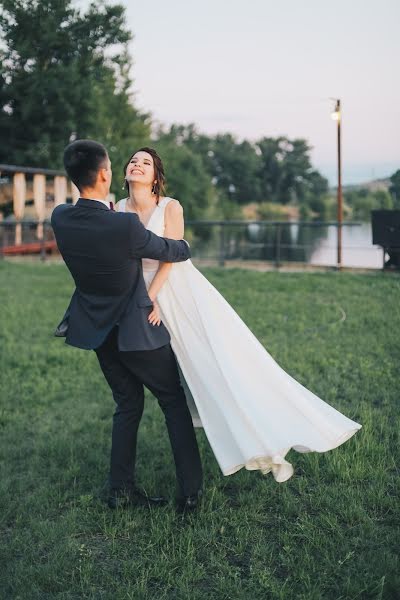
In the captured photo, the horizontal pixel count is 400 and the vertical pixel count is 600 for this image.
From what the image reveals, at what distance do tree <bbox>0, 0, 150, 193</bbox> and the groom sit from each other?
75.0ft

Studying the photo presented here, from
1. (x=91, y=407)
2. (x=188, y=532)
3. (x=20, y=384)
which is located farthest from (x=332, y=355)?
(x=188, y=532)

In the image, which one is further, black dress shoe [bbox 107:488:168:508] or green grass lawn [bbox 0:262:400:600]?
black dress shoe [bbox 107:488:168:508]

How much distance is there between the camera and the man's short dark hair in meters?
2.88

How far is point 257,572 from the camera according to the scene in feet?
8.98

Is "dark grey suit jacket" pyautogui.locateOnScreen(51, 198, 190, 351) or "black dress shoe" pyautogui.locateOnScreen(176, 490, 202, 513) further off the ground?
"dark grey suit jacket" pyautogui.locateOnScreen(51, 198, 190, 351)

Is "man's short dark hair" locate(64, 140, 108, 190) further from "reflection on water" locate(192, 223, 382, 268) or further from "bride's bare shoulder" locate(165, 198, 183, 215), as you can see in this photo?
"reflection on water" locate(192, 223, 382, 268)

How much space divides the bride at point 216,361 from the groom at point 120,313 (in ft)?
0.40

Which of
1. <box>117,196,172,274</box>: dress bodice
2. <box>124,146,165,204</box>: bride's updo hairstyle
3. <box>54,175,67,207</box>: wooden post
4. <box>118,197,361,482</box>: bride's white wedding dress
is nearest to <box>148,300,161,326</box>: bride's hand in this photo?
<box>118,197,361,482</box>: bride's white wedding dress

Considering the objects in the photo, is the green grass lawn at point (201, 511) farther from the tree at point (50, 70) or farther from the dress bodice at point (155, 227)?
the tree at point (50, 70)

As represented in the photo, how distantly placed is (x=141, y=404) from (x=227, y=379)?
22.3 inches

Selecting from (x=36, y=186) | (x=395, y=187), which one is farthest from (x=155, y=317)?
(x=36, y=186)

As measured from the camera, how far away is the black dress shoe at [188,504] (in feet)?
10.8

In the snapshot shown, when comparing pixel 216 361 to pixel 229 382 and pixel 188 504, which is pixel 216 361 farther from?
pixel 188 504

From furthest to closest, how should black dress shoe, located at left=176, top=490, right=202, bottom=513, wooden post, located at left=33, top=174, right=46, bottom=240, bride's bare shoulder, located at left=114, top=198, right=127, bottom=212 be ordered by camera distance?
1. wooden post, located at left=33, top=174, right=46, bottom=240
2. bride's bare shoulder, located at left=114, top=198, right=127, bottom=212
3. black dress shoe, located at left=176, top=490, right=202, bottom=513
